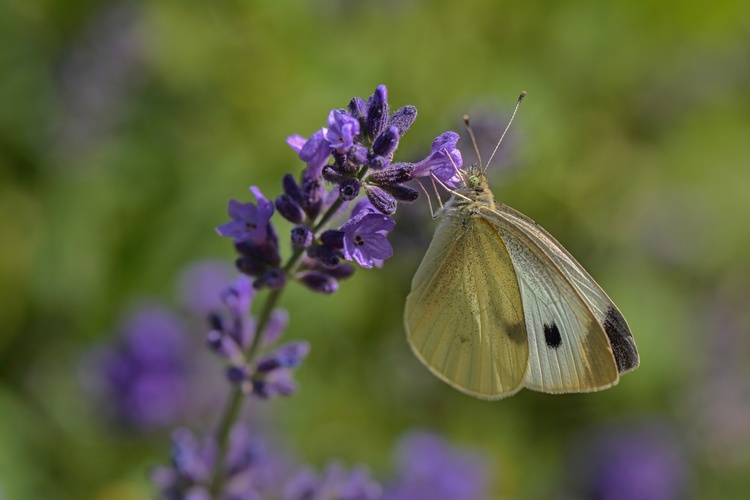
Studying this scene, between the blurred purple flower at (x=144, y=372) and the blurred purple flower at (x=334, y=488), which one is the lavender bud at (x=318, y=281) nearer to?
the blurred purple flower at (x=334, y=488)

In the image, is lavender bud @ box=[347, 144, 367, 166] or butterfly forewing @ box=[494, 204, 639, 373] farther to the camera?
butterfly forewing @ box=[494, 204, 639, 373]

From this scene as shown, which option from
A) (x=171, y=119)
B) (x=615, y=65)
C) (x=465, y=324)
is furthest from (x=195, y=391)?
(x=615, y=65)

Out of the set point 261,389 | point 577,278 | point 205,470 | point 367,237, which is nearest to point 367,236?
point 367,237

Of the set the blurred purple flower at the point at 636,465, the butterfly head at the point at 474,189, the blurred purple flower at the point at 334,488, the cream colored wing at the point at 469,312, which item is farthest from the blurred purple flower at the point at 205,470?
the blurred purple flower at the point at 636,465

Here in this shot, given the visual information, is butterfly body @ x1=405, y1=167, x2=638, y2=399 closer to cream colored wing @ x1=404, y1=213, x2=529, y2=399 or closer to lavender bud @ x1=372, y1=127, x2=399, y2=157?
cream colored wing @ x1=404, y1=213, x2=529, y2=399

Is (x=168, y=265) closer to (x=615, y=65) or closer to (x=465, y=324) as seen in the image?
(x=465, y=324)

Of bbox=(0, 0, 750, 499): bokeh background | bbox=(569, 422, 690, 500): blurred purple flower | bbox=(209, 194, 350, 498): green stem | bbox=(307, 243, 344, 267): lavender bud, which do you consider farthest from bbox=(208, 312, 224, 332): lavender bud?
bbox=(569, 422, 690, 500): blurred purple flower
